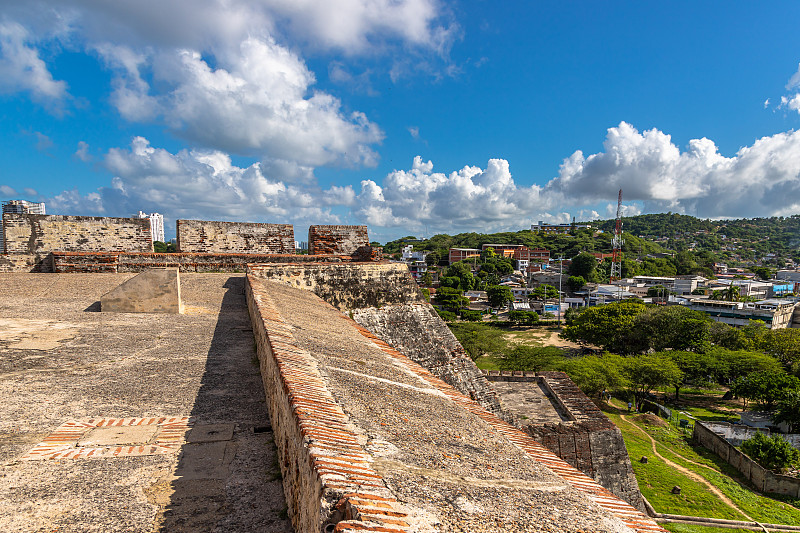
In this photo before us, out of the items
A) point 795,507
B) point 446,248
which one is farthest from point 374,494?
point 446,248

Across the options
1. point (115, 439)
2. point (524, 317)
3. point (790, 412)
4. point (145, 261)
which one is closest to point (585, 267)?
point (524, 317)

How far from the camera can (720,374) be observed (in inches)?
1248

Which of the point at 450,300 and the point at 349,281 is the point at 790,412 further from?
the point at 450,300

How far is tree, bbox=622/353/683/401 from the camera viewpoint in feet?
95.3

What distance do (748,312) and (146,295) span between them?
225 ft

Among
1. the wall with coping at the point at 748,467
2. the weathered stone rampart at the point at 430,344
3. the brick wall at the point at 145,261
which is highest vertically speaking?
the brick wall at the point at 145,261

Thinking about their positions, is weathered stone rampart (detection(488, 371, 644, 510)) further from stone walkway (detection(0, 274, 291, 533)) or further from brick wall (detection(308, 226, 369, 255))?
brick wall (detection(308, 226, 369, 255))

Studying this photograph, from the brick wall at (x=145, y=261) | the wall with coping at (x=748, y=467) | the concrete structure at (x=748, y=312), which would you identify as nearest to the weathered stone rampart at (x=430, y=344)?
the brick wall at (x=145, y=261)

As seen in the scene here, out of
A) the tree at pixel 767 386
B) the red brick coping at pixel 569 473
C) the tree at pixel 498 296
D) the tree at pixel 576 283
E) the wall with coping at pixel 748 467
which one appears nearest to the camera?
the red brick coping at pixel 569 473

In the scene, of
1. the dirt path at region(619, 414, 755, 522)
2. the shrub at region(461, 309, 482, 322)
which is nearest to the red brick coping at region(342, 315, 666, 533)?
the dirt path at region(619, 414, 755, 522)

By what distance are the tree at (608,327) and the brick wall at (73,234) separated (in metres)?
43.6

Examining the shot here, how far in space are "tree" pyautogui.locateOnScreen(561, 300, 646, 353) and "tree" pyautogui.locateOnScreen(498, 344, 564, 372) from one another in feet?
41.9

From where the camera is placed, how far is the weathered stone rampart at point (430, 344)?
8.83m

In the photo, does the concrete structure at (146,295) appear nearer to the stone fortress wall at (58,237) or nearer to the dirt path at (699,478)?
the stone fortress wall at (58,237)
